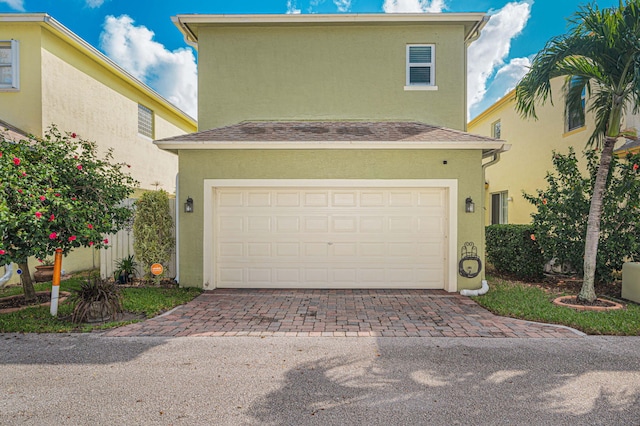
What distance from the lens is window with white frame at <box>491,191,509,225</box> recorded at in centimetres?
1554

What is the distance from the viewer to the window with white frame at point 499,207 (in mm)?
15540

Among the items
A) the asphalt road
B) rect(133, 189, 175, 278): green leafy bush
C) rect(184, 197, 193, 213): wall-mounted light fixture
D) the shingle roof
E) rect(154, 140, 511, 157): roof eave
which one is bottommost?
the asphalt road

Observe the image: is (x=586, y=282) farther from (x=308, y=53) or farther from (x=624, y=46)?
(x=308, y=53)

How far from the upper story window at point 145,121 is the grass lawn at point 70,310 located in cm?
714

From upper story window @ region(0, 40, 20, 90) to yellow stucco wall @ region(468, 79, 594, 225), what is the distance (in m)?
13.8

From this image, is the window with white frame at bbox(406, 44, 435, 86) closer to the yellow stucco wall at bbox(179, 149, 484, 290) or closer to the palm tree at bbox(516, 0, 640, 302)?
the yellow stucco wall at bbox(179, 149, 484, 290)

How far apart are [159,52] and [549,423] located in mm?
18815

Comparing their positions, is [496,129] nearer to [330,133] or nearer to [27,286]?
[330,133]

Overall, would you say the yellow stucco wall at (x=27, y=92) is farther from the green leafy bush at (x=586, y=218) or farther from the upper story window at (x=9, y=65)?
the green leafy bush at (x=586, y=218)

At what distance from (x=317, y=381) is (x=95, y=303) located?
4.22 metres

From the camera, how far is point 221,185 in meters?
8.41

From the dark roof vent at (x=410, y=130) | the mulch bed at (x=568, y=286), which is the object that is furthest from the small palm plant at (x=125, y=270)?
the mulch bed at (x=568, y=286)

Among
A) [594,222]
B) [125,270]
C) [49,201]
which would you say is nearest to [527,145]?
[594,222]

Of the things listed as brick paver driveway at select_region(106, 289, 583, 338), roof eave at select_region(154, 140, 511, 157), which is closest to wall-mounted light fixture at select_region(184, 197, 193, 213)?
roof eave at select_region(154, 140, 511, 157)
